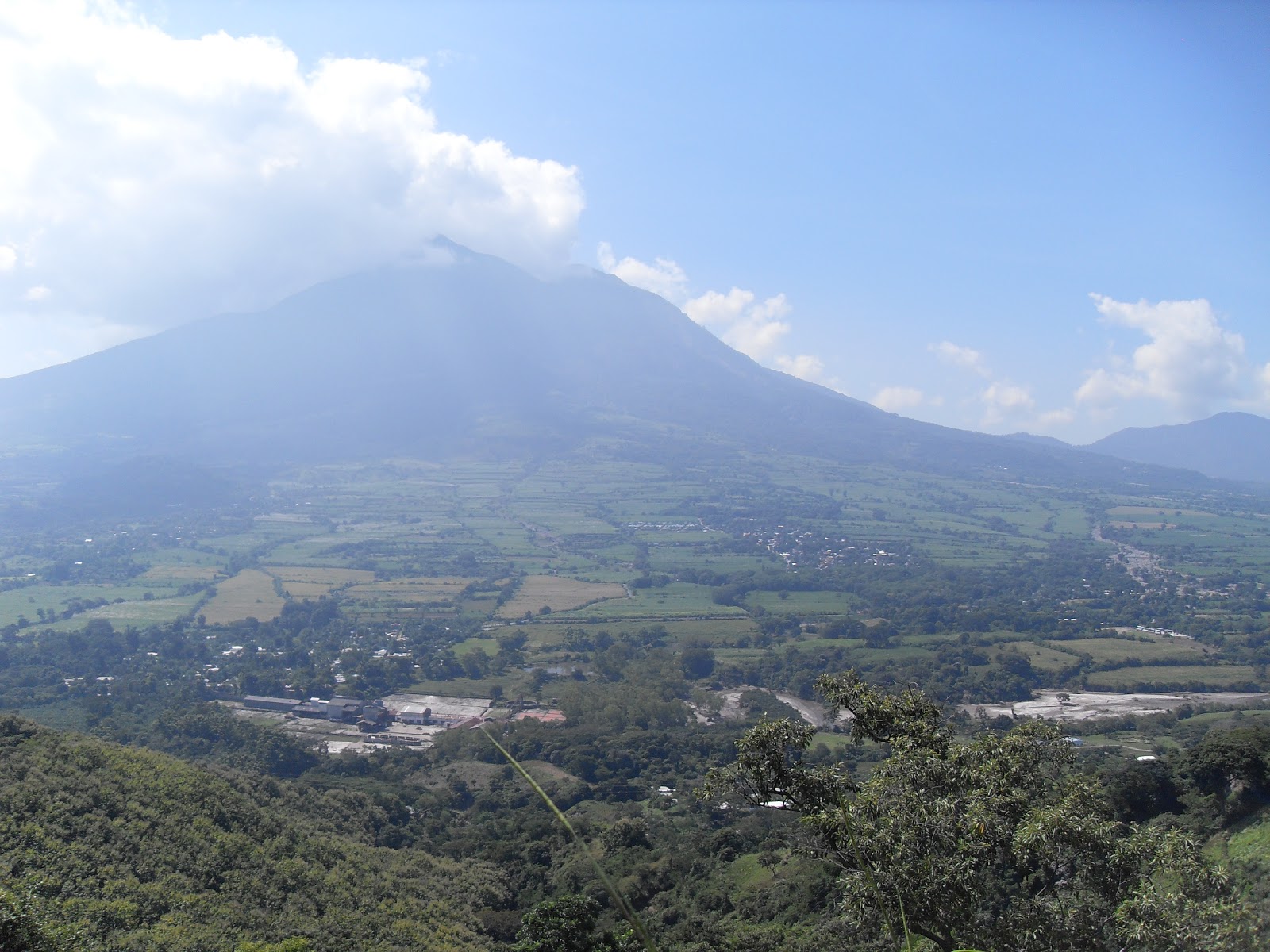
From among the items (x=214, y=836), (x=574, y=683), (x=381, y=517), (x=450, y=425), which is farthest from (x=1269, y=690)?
(x=450, y=425)

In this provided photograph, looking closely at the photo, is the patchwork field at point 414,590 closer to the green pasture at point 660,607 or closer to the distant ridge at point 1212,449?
the green pasture at point 660,607

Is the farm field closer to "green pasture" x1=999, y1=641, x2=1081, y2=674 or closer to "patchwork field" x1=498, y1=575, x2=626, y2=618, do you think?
"patchwork field" x1=498, y1=575, x2=626, y2=618

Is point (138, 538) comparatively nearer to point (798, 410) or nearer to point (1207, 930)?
point (1207, 930)

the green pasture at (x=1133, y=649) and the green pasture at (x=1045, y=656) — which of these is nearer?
the green pasture at (x=1045, y=656)

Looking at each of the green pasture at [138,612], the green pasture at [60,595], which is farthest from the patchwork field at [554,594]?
the green pasture at [60,595]

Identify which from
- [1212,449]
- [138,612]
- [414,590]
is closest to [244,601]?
[138,612]

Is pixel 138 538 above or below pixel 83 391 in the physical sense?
below
